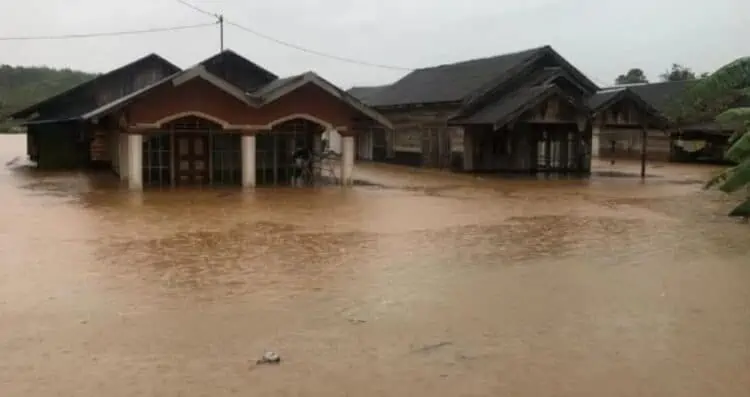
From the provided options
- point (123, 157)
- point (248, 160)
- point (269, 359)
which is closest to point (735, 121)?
point (248, 160)

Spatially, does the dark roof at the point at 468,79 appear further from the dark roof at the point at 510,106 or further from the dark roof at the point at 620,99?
the dark roof at the point at 620,99

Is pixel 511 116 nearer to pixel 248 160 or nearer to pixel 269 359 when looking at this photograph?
pixel 248 160

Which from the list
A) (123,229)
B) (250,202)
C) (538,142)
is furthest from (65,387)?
(538,142)

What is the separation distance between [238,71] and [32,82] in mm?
82227

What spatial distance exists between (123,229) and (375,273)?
232 inches

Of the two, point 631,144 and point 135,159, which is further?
point 631,144

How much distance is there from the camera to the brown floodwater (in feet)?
20.4

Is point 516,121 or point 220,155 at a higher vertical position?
point 516,121

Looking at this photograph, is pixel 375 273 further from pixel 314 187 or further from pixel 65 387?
pixel 314 187

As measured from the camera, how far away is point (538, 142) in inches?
1232

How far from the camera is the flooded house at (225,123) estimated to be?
2183 centimetres

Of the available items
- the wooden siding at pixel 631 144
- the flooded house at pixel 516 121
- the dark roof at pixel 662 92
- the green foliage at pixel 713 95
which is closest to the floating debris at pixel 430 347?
the green foliage at pixel 713 95

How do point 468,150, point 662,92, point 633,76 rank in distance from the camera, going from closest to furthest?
1. point 468,150
2. point 662,92
3. point 633,76

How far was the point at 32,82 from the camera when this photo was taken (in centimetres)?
10156
